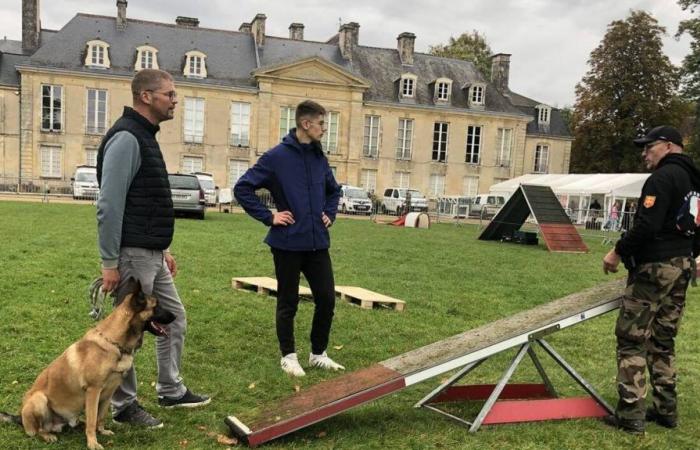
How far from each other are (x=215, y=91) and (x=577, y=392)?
1595 inches

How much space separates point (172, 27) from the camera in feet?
143

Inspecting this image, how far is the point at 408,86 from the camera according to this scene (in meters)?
47.2

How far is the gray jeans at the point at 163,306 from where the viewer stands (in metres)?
3.89

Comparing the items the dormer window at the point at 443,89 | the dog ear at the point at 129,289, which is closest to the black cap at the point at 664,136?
the dog ear at the point at 129,289

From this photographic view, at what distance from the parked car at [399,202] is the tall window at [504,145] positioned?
37.5 feet

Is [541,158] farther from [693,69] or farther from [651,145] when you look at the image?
[651,145]

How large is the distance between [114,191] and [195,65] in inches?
1636

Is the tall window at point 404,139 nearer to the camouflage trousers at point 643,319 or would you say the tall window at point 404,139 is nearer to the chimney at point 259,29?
the chimney at point 259,29

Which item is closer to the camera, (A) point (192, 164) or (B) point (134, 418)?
(B) point (134, 418)

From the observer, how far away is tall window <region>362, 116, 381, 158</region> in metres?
46.3

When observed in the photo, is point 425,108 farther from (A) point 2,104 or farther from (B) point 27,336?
(B) point 27,336

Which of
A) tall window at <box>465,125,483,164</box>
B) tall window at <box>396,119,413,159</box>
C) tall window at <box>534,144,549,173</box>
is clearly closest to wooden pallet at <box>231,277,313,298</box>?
tall window at <box>396,119,413,159</box>

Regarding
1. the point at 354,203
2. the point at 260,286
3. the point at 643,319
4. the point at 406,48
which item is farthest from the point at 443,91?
the point at 643,319

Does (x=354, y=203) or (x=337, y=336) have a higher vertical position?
(x=354, y=203)
